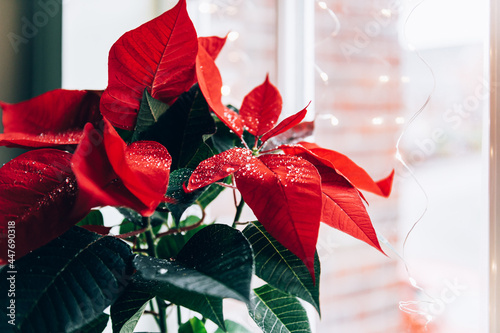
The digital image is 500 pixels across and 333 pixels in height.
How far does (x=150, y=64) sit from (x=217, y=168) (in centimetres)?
14

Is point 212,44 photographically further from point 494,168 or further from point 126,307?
point 494,168

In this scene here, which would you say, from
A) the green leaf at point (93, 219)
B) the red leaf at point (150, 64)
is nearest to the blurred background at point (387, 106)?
the green leaf at point (93, 219)

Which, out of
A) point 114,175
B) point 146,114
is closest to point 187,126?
point 146,114

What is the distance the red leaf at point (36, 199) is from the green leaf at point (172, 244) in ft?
0.83

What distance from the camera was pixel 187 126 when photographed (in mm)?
458

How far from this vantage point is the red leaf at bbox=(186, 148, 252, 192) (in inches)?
13.7

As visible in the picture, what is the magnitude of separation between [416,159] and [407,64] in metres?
0.19

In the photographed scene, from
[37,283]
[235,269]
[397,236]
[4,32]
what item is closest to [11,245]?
[37,283]

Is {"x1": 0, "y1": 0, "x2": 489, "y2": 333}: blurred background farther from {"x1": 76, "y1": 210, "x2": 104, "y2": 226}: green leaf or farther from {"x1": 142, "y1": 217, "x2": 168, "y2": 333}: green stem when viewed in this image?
{"x1": 142, "y1": 217, "x2": 168, "y2": 333}: green stem

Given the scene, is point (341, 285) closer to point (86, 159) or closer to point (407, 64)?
point (407, 64)

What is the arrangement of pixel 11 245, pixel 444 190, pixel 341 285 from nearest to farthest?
pixel 11 245
pixel 444 190
pixel 341 285

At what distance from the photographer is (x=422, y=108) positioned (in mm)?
736

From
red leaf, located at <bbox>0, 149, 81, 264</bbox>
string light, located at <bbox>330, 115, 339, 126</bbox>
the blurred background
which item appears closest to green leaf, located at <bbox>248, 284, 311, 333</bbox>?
red leaf, located at <bbox>0, 149, 81, 264</bbox>

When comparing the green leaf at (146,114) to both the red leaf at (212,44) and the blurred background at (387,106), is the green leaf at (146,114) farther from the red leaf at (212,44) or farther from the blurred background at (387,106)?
the blurred background at (387,106)
